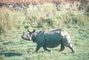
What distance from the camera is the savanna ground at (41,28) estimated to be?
17.4ft

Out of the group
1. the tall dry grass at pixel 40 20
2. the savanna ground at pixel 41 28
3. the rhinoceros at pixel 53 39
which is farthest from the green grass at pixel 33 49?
the tall dry grass at pixel 40 20

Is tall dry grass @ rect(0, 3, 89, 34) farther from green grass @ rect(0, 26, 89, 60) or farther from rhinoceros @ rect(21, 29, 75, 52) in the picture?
rhinoceros @ rect(21, 29, 75, 52)

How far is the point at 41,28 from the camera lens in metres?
7.38

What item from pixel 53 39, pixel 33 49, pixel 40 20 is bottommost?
pixel 33 49

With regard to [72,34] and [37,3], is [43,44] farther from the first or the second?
[37,3]

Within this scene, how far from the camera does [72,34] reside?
6527 mm

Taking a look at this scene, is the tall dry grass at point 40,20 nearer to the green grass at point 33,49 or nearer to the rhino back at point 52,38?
the green grass at point 33,49

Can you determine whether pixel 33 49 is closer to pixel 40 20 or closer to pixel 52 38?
pixel 52 38

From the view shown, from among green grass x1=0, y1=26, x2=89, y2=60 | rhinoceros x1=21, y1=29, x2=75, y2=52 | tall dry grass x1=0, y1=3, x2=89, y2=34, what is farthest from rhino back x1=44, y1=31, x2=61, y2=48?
tall dry grass x1=0, y1=3, x2=89, y2=34

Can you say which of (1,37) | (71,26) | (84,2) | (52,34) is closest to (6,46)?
(1,37)

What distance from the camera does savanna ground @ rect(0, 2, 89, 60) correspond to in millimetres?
5297

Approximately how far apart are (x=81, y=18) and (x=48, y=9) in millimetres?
1644

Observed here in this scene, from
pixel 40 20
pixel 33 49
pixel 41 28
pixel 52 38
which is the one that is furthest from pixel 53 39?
pixel 40 20

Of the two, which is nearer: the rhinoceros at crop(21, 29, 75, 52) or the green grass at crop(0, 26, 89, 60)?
the green grass at crop(0, 26, 89, 60)
